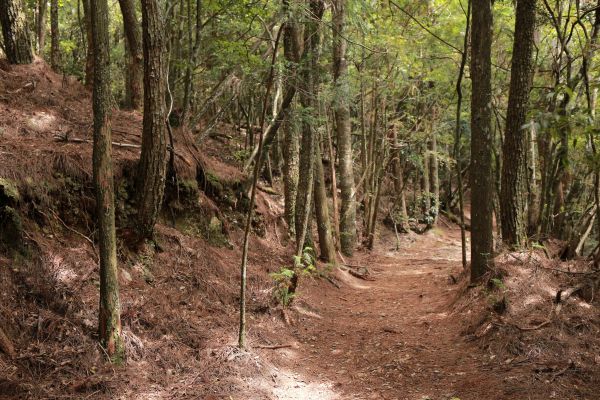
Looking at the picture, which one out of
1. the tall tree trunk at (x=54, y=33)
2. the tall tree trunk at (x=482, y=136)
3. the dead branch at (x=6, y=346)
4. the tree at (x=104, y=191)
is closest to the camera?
the dead branch at (x=6, y=346)

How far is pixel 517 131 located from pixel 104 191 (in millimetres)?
6914

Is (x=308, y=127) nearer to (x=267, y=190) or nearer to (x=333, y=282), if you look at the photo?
(x=333, y=282)

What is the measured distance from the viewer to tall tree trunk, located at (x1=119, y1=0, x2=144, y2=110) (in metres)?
8.79

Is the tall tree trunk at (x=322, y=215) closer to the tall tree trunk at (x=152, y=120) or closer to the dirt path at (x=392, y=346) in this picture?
the dirt path at (x=392, y=346)

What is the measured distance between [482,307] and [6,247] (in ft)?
21.3

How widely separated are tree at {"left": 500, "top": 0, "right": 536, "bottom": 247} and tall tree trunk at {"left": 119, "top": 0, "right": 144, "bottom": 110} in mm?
6984

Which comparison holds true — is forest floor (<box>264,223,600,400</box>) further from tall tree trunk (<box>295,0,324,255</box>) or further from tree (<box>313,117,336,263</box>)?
tall tree trunk (<box>295,0,324,255</box>)

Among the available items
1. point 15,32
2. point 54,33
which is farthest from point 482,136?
point 54,33

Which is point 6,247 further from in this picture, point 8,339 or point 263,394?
point 263,394

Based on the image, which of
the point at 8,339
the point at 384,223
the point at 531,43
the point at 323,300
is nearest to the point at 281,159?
the point at 384,223

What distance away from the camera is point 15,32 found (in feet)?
29.7

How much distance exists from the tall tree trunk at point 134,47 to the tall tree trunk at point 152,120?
2.66 metres

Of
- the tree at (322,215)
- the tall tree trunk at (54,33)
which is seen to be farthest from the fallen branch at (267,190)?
the tall tree trunk at (54,33)

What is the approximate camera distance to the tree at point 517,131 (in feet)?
26.5
